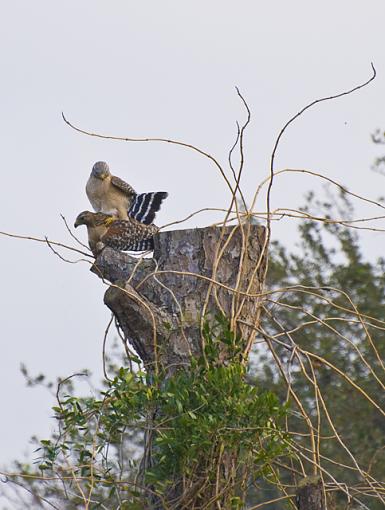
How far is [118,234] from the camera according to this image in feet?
20.7

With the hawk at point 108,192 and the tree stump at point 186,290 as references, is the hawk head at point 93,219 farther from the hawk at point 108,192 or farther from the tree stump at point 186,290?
the tree stump at point 186,290

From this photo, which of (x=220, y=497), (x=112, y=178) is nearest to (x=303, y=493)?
(x=220, y=497)

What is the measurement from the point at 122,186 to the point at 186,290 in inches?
168

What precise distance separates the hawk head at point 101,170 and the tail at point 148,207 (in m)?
1.16

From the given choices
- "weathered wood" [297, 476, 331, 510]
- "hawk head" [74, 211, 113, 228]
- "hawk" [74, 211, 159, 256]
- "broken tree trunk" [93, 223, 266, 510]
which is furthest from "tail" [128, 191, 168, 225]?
"weathered wood" [297, 476, 331, 510]

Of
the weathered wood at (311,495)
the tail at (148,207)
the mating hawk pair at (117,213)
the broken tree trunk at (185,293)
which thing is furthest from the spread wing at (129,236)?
the weathered wood at (311,495)

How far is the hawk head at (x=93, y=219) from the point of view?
6.59m

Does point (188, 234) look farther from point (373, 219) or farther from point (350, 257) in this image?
point (350, 257)

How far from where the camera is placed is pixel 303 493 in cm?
429

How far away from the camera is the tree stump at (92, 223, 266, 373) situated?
14.5 feet

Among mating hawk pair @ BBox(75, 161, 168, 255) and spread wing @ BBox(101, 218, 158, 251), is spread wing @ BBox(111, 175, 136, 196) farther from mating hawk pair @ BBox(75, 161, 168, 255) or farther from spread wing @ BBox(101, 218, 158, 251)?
spread wing @ BBox(101, 218, 158, 251)

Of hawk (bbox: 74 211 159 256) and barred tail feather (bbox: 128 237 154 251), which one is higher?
hawk (bbox: 74 211 159 256)

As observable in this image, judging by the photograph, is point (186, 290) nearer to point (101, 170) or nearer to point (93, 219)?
point (93, 219)

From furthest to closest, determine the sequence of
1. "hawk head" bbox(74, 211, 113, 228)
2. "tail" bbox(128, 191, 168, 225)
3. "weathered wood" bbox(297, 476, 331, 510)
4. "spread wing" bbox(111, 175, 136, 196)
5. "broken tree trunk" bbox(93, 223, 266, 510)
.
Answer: "spread wing" bbox(111, 175, 136, 196) → "tail" bbox(128, 191, 168, 225) → "hawk head" bbox(74, 211, 113, 228) → "broken tree trunk" bbox(93, 223, 266, 510) → "weathered wood" bbox(297, 476, 331, 510)
